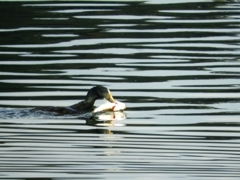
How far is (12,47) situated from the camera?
893 inches

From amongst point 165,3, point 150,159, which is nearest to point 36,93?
point 150,159

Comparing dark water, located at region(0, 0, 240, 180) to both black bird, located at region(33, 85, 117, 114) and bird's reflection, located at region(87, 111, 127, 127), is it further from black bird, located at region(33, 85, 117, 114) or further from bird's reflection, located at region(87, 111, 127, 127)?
black bird, located at region(33, 85, 117, 114)

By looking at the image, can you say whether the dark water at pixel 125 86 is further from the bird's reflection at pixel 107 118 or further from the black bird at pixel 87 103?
the black bird at pixel 87 103

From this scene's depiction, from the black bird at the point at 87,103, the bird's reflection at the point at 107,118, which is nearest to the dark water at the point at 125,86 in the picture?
the bird's reflection at the point at 107,118

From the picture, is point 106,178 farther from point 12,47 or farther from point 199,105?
point 12,47

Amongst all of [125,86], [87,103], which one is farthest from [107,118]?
[125,86]

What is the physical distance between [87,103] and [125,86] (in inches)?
76.2

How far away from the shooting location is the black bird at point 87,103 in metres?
16.1

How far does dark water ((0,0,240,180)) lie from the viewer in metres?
12.5

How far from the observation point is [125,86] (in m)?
18.6

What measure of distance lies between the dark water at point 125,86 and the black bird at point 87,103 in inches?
8.3

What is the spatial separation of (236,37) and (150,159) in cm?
1132

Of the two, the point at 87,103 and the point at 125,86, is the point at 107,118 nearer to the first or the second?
the point at 87,103

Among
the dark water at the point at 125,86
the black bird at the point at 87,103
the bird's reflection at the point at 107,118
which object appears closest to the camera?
the dark water at the point at 125,86
